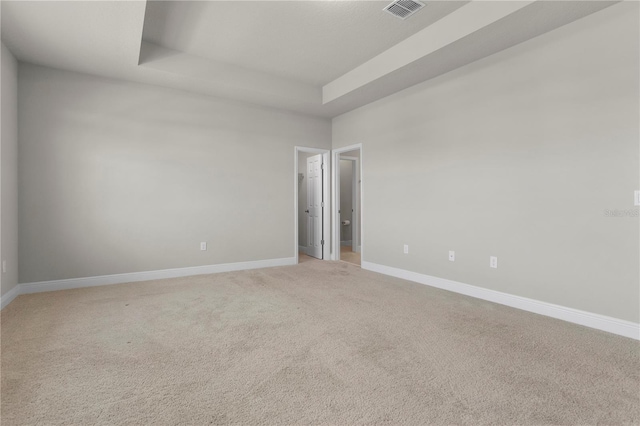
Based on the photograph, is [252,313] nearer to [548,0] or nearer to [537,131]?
[537,131]

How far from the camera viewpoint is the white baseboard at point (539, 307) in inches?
99.0

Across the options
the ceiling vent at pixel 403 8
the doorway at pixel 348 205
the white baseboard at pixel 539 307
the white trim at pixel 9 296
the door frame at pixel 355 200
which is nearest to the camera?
the white baseboard at pixel 539 307

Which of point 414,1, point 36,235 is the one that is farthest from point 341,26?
point 36,235

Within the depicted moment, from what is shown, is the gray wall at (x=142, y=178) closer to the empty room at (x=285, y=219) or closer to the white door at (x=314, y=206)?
the empty room at (x=285, y=219)

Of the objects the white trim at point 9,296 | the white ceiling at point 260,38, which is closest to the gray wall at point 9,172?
the white trim at point 9,296

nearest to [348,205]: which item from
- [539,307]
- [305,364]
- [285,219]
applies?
[285,219]

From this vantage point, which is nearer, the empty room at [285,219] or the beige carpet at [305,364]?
the beige carpet at [305,364]

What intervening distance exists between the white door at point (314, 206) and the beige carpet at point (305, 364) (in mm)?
2741

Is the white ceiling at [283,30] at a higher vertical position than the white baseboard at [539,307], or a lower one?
higher

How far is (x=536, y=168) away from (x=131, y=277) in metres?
4.80

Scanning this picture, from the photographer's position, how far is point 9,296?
10.7 ft

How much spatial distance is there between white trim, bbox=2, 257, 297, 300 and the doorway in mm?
1159

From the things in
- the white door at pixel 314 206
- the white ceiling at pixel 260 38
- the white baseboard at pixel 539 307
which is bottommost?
the white baseboard at pixel 539 307

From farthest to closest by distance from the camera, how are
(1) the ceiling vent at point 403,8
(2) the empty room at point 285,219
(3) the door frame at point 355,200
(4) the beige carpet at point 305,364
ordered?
(3) the door frame at point 355,200
(1) the ceiling vent at point 403,8
(2) the empty room at point 285,219
(4) the beige carpet at point 305,364
